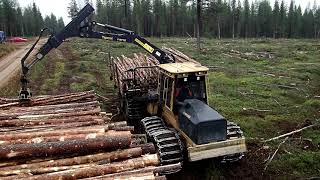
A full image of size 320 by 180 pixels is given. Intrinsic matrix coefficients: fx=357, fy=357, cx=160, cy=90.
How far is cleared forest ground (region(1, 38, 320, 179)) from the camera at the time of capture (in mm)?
11531

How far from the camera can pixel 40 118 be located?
9.46 meters

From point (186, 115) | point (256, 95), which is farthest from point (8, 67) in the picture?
point (186, 115)

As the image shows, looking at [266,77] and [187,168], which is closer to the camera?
[187,168]

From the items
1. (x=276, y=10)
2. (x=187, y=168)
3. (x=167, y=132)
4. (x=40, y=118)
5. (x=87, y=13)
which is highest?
(x=276, y=10)

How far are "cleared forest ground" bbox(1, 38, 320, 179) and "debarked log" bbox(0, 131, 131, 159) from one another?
174 inches

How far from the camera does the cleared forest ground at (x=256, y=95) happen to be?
454 inches

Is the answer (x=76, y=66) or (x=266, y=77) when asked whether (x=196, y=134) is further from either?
(x=76, y=66)

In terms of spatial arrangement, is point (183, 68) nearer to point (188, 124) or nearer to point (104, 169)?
point (188, 124)

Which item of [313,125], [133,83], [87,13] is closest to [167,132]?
[133,83]

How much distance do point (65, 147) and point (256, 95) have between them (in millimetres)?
15935

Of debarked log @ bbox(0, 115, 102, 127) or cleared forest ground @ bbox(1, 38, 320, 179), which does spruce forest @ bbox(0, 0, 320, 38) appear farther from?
debarked log @ bbox(0, 115, 102, 127)

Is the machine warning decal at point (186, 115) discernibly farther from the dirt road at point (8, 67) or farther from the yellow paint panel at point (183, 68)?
the dirt road at point (8, 67)

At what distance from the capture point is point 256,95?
20.7m

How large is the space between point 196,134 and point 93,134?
3.53m
